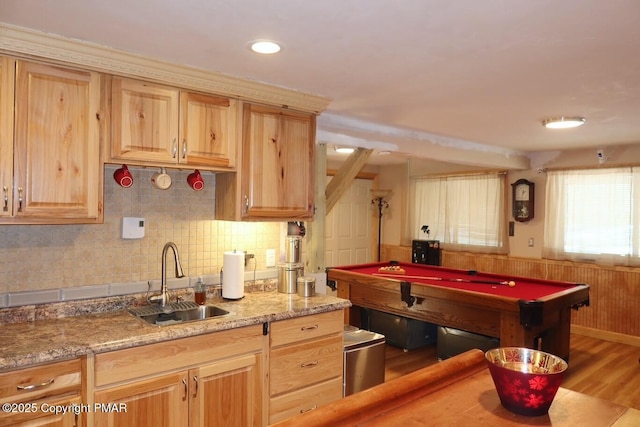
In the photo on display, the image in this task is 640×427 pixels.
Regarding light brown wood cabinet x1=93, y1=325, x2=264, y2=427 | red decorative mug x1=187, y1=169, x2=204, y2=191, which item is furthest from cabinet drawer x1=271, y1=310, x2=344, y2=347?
red decorative mug x1=187, y1=169, x2=204, y2=191

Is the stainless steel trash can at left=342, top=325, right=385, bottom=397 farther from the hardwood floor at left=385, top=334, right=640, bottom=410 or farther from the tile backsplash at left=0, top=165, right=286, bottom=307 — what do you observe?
the tile backsplash at left=0, top=165, right=286, bottom=307

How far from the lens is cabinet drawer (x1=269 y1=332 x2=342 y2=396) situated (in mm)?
2561

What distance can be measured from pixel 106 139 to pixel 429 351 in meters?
3.86

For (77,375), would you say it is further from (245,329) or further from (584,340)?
(584,340)

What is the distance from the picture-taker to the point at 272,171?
288cm

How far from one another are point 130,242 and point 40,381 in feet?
3.14

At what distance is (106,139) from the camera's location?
2246mm

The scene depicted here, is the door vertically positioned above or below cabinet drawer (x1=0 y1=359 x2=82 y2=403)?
above

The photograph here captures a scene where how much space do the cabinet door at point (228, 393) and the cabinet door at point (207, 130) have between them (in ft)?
3.69

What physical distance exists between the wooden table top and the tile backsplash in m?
1.88

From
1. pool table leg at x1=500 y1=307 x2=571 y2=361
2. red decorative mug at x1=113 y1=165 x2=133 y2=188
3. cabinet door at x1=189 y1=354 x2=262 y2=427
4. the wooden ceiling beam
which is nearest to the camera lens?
cabinet door at x1=189 y1=354 x2=262 y2=427

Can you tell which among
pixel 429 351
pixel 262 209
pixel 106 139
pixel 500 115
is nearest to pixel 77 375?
pixel 106 139

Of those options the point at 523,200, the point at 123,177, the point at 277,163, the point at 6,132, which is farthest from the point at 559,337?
the point at 6,132

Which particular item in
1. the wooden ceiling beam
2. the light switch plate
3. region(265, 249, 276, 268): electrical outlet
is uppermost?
the wooden ceiling beam
